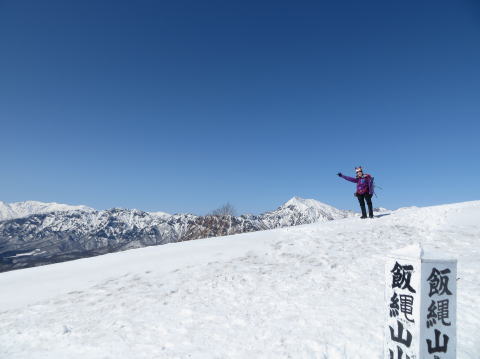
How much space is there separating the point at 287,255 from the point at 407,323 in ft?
24.0

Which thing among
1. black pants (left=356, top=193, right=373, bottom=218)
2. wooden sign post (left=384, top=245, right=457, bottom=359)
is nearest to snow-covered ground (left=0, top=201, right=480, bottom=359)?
wooden sign post (left=384, top=245, right=457, bottom=359)

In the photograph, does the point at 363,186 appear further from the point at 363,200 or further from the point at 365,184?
the point at 363,200

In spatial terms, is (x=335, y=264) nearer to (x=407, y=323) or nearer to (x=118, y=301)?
(x=407, y=323)

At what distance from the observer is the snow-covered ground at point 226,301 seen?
571 centimetres

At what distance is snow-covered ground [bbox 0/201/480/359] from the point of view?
5711 mm

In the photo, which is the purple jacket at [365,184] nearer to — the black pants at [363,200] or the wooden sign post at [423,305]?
the black pants at [363,200]

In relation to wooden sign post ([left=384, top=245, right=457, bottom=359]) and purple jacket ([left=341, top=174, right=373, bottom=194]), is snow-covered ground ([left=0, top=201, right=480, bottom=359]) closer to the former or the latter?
wooden sign post ([left=384, top=245, right=457, bottom=359])

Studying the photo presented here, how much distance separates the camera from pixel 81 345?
6.04 metres

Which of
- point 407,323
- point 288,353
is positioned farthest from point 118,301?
point 407,323

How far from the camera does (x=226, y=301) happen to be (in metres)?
7.63

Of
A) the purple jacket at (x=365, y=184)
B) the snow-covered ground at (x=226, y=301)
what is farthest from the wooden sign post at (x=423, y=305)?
the purple jacket at (x=365, y=184)

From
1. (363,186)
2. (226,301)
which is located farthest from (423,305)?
(363,186)

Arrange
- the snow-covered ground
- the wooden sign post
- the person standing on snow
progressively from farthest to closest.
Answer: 1. the person standing on snow
2. the snow-covered ground
3. the wooden sign post

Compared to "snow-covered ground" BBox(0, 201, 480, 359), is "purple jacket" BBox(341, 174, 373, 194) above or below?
above
